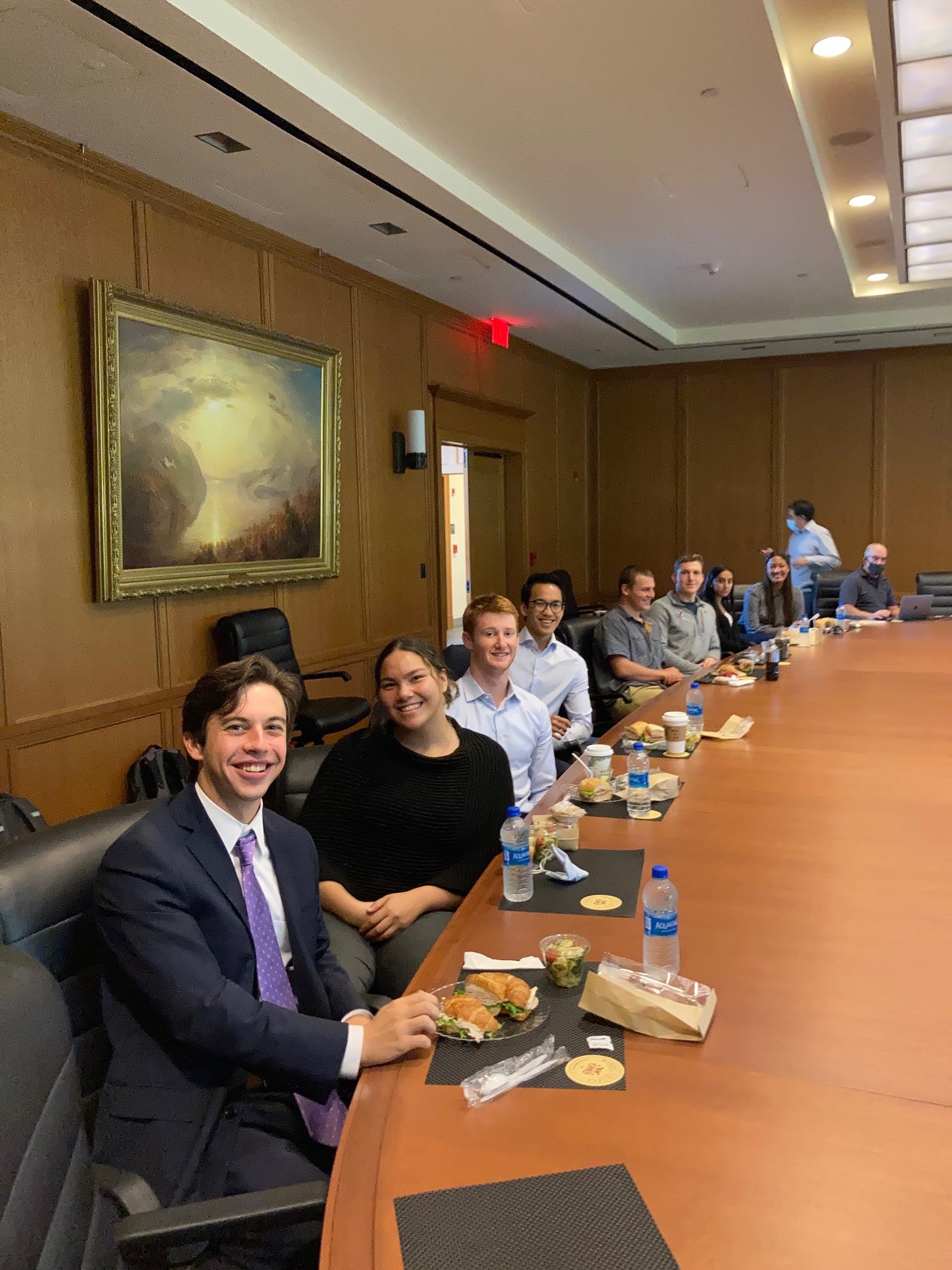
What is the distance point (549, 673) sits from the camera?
156 inches

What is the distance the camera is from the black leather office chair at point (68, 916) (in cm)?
149

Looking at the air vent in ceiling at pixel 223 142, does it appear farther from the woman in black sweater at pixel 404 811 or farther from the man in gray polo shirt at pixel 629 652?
the man in gray polo shirt at pixel 629 652

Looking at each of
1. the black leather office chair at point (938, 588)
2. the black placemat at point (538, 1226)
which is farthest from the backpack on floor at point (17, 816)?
the black leather office chair at point (938, 588)

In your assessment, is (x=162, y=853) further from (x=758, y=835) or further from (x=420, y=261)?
(x=420, y=261)

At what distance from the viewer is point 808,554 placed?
27.0ft

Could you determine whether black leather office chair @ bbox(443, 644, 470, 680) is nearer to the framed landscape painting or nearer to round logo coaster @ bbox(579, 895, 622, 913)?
the framed landscape painting

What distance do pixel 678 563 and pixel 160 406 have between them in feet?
10.3

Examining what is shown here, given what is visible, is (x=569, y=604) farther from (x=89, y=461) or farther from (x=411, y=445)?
(x=89, y=461)

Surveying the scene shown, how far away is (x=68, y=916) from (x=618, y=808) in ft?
4.69

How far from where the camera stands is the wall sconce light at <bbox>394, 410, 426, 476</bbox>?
19.7 ft

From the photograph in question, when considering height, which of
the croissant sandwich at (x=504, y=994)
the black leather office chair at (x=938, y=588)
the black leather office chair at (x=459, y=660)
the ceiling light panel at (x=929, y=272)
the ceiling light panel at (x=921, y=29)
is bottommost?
the croissant sandwich at (x=504, y=994)

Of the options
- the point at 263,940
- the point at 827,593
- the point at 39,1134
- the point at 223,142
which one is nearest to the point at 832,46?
the point at 223,142

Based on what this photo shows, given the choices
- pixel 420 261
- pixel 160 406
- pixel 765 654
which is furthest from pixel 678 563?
pixel 160 406

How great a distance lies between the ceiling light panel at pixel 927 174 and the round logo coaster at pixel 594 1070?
4760 mm
